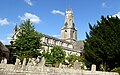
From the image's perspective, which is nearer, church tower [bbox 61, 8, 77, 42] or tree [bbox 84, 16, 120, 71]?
tree [bbox 84, 16, 120, 71]

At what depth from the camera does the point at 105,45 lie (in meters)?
35.4

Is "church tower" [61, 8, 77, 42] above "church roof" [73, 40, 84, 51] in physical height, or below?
above

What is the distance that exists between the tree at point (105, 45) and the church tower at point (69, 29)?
6304 centimetres

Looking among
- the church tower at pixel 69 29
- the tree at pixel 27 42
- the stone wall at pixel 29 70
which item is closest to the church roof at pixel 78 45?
the church tower at pixel 69 29

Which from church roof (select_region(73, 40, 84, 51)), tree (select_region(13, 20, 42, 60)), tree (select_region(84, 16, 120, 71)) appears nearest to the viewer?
tree (select_region(84, 16, 120, 71))

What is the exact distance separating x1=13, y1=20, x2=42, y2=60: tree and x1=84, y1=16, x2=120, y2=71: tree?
32.4ft

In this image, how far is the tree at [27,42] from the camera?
142 feet

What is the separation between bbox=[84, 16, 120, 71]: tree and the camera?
3459 cm

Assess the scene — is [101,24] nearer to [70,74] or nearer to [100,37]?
[100,37]

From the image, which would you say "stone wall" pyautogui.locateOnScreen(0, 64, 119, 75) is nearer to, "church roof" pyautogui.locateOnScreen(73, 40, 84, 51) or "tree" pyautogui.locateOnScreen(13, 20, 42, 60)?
"tree" pyautogui.locateOnScreen(13, 20, 42, 60)

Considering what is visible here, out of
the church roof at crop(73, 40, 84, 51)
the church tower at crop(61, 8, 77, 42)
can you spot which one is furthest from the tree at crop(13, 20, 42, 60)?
the church tower at crop(61, 8, 77, 42)

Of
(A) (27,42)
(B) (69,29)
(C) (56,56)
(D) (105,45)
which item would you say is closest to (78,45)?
(B) (69,29)

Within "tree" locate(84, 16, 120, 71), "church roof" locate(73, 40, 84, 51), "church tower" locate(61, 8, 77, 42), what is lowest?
"tree" locate(84, 16, 120, 71)

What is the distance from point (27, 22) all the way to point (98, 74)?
2364 centimetres
